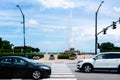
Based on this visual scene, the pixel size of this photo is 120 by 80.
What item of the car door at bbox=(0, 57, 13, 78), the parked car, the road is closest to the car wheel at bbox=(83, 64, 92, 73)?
the parked car

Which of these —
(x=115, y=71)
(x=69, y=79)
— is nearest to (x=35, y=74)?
(x=69, y=79)

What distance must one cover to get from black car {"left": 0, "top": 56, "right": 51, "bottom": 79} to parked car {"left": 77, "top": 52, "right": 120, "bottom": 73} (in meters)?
5.82

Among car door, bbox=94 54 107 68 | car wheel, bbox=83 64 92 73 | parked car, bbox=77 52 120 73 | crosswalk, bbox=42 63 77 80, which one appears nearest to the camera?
crosswalk, bbox=42 63 77 80

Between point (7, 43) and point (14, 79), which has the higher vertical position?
point (7, 43)

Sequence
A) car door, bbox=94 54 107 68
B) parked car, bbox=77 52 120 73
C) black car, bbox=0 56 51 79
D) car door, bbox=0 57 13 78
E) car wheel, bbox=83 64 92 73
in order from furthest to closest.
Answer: car wheel, bbox=83 64 92 73, car door, bbox=94 54 107 68, parked car, bbox=77 52 120 73, car door, bbox=0 57 13 78, black car, bbox=0 56 51 79

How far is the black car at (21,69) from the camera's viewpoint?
767 inches

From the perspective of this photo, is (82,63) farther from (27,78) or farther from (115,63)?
(27,78)

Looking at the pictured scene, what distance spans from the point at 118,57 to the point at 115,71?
195 cm

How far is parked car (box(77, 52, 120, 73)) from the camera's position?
24.4 meters

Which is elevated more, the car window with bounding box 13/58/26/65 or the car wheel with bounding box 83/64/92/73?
the car window with bounding box 13/58/26/65

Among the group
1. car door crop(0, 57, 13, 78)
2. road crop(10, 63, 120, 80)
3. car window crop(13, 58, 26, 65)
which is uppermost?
car window crop(13, 58, 26, 65)

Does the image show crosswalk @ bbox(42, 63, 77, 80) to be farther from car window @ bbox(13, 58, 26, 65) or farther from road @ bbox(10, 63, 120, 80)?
car window @ bbox(13, 58, 26, 65)

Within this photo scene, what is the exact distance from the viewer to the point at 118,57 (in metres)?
24.6

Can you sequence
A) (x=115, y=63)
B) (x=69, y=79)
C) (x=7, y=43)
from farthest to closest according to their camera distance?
(x=7, y=43) < (x=115, y=63) < (x=69, y=79)
